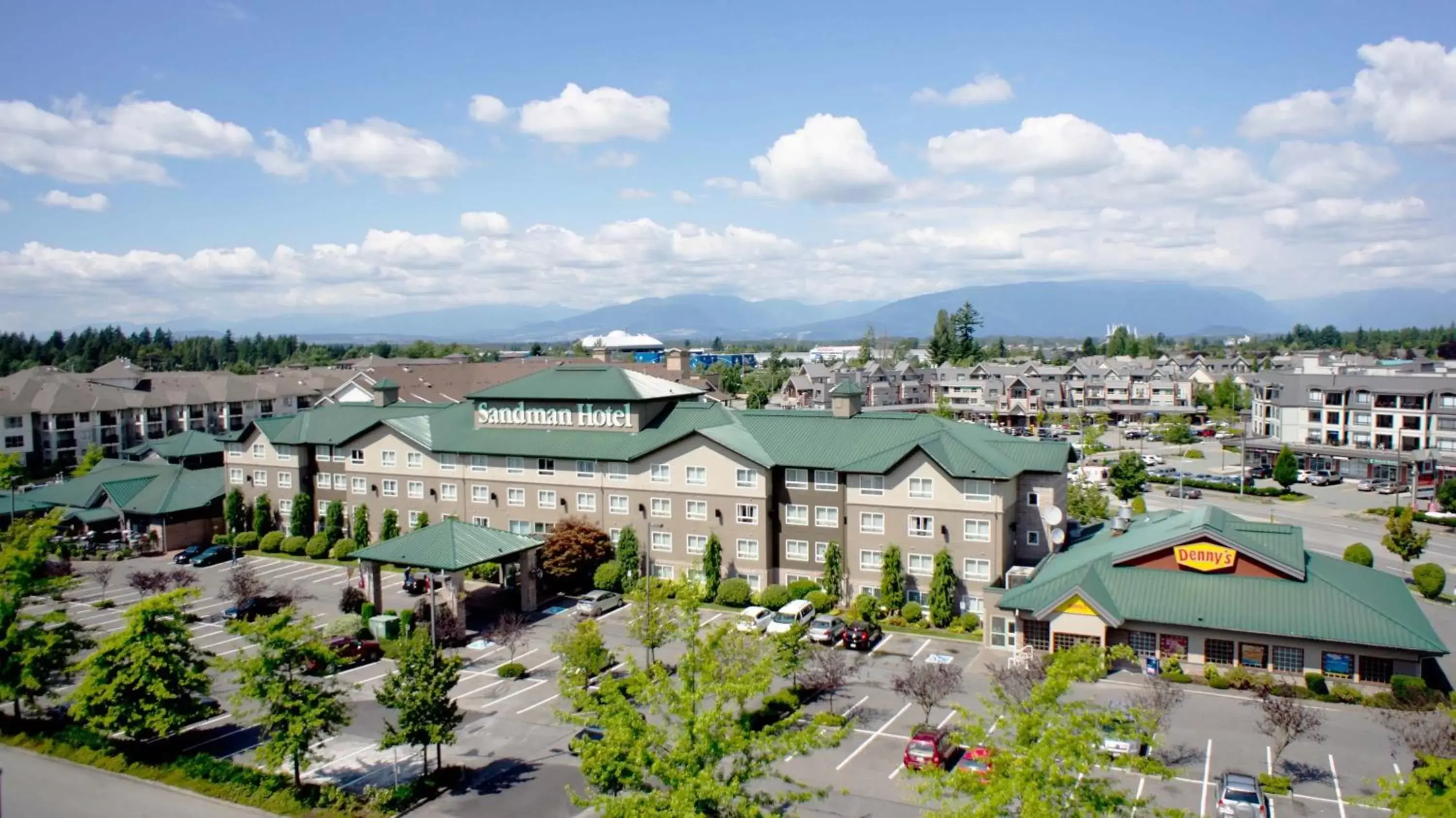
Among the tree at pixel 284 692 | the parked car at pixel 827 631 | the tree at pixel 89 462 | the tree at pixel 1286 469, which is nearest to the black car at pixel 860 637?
the parked car at pixel 827 631

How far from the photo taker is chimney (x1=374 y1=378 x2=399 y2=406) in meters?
68.6

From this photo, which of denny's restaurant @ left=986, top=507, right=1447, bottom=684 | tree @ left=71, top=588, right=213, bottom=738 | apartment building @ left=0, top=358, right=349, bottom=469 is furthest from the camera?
apartment building @ left=0, top=358, right=349, bottom=469

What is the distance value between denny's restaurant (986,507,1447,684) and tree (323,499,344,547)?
43.0 meters

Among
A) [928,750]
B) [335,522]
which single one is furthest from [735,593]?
[335,522]

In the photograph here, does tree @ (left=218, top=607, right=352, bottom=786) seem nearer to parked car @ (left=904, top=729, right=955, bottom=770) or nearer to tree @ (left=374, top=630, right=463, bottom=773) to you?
tree @ (left=374, top=630, right=463, bottom=773)

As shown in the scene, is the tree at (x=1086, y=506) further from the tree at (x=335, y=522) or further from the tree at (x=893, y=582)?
the tree at (x=335, y=522)

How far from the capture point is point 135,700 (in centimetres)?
3056

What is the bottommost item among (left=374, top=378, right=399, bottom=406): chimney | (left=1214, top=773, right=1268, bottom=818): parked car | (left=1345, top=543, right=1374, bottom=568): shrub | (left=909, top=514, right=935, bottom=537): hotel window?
(left=1214, top=773, right=1268, bottom=818): parked car

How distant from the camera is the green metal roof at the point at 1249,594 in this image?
3728 cm

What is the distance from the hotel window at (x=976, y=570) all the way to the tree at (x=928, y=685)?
12556 millimetres

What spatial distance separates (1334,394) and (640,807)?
104635 millimetres

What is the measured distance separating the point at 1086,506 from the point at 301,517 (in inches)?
2075

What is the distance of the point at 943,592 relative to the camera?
4647cm

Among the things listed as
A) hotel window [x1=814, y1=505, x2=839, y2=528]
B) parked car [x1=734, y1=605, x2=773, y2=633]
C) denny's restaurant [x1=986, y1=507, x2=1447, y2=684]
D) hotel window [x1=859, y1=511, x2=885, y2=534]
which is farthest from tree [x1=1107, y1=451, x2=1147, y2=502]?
parked car [x1=734, y1=605, x2=773, y2=633]
